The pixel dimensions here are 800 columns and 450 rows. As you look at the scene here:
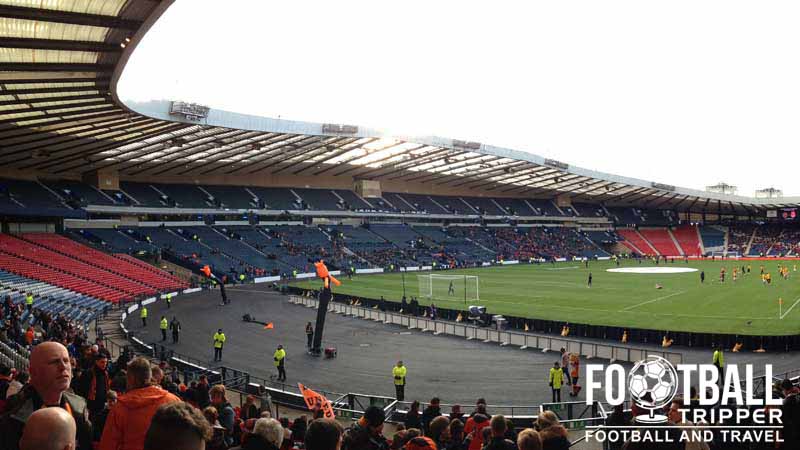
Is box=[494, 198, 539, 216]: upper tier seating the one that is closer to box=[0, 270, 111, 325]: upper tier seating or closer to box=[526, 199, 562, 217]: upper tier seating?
box=[526, 199, 562, 217]: upper tier seating

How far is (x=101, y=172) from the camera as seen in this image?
61.1m

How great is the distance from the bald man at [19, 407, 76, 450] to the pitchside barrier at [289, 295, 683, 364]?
21.2 m

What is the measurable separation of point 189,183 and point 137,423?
71342 mm

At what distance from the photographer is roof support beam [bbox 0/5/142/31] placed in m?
17.1

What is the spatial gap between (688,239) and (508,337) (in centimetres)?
8382

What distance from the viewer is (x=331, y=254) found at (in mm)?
68562

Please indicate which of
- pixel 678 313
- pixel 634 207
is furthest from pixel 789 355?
pixel 634 207

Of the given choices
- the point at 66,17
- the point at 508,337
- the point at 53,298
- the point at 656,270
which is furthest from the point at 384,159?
the point at 66,17

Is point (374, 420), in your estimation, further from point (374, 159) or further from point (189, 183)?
point (189, 183)

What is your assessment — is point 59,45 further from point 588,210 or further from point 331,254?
point 588,210

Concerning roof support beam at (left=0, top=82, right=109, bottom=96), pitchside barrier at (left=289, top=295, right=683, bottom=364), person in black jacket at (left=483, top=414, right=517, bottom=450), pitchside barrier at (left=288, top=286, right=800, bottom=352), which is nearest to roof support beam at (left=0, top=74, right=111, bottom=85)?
roof support beam at (left=0, top=82, right=109, bottom=96)

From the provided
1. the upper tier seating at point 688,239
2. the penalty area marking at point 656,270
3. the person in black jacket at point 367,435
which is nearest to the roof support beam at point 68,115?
the person in black jacket at point 367,435

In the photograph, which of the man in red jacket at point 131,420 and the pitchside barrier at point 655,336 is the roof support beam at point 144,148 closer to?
the pitchside barrier at point 655,336

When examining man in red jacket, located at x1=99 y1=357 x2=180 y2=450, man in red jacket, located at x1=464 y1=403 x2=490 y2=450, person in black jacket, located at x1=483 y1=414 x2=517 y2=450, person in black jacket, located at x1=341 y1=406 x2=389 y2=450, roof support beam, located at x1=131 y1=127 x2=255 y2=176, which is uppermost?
roof support beam, located at x1=131 y1=127 x2=255 y2=176
